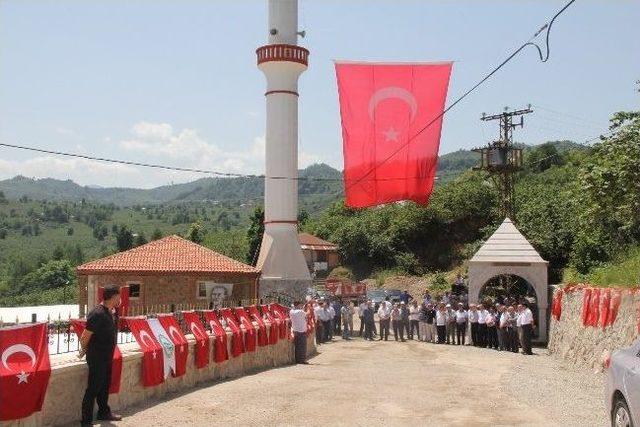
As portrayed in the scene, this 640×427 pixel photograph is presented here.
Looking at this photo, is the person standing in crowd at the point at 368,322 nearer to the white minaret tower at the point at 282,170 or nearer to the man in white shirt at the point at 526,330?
the man in white shirt at the point at 526,330

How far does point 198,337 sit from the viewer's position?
1270 centimetres

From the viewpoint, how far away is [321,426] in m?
9.16

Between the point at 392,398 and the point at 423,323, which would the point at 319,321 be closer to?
the point at 423,323

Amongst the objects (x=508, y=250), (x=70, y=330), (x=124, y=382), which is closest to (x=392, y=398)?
(x=124, y=382)

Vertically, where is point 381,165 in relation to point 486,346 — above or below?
above

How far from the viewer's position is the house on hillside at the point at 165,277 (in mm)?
29609

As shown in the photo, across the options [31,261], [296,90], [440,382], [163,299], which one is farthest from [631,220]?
[31,261]

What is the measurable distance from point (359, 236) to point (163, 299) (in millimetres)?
34078

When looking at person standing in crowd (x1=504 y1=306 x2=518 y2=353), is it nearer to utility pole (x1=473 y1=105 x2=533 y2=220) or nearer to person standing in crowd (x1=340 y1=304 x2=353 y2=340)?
person standing in crowd (x1=340 y1=304 x2=353 y2=340)

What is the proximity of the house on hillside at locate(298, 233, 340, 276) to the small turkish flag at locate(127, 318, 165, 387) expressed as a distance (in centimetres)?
5625

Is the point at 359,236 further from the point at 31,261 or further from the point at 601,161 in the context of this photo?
the point at 31,261

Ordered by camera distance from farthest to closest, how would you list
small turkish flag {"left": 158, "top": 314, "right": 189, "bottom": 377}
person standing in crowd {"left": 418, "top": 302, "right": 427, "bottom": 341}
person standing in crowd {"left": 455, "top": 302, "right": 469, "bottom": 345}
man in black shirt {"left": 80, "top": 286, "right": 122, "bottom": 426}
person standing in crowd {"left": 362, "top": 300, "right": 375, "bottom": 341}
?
person standing in crowd {"left": 362, "top": 300, "right": 375, "bottom": 341}
person standing in crowd {"left": 418, "top": 302, "right": 427, "bottom": 341}
person standing in crowd {"left": 455, "top": 302, "right": 469, "bottom": 345}
small turkish flag {"left": 158, "top": 314, "right": 189, "bottom": 377}
man in black shirt {"left": 80, "top": 286, "right": 122, "bottom": 426}

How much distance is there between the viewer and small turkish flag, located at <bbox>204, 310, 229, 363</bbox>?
44.2ft

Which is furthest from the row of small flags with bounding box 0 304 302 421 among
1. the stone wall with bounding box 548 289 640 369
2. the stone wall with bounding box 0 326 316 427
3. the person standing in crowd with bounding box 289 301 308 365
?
the stone wall with bounding box 548 289 640 369
